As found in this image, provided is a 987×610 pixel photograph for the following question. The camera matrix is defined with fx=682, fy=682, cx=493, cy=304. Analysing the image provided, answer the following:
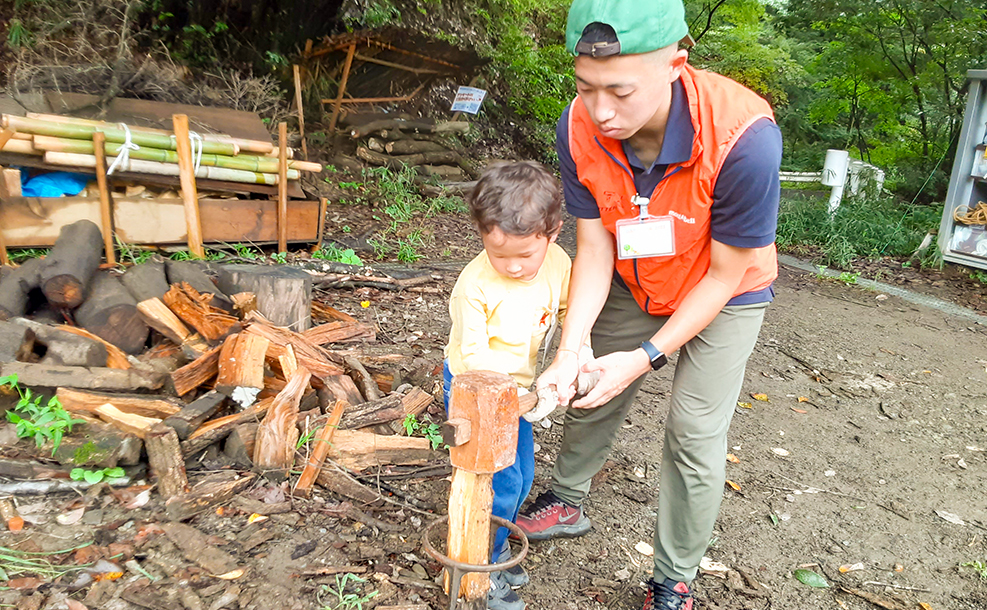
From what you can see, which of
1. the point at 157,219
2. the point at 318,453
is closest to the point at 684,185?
the point at 318,453

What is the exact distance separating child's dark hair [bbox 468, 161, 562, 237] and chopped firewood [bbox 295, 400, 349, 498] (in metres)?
1.22

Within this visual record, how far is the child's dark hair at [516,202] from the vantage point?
2096 millimetres

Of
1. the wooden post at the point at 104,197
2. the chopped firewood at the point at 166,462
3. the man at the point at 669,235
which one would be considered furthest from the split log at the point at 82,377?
the wooden post at the point at 104,197

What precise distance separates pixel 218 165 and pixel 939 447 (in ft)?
17.5

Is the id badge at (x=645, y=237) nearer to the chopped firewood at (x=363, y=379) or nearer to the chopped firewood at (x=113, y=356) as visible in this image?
the chopped firewood at (x=363, y=379)

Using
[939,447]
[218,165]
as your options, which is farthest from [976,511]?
[218,165]

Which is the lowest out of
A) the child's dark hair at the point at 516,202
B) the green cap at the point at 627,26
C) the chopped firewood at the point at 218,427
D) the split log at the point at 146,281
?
the chopped firewood at the point at 218,427

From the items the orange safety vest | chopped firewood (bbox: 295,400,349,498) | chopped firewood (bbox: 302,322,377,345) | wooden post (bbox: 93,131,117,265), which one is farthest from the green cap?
wooden post (bbox: 93,131,117,265)

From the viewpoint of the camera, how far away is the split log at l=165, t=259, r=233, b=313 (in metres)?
3.85

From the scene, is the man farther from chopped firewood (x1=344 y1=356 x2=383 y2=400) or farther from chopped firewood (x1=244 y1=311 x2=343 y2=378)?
chopped firewood (x1=244 y1=311 x2=343 y2=378)

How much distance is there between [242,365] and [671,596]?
6.68ft

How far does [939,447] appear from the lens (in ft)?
12.7

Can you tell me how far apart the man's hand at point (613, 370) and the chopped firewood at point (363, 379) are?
1.50m

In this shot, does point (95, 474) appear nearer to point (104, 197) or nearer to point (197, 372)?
point (197, 372)
